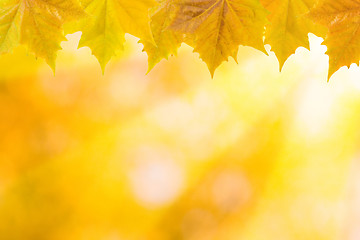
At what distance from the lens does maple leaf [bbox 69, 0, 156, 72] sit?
57cm

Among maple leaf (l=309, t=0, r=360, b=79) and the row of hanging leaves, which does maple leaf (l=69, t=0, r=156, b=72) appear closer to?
the row of hanging leaves

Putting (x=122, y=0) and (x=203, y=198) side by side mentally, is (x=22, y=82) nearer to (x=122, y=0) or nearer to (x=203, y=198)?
(x=203, y=198)

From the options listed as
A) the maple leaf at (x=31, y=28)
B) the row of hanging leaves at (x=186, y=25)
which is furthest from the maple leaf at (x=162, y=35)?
the maple leaf at (x=31, y=28)

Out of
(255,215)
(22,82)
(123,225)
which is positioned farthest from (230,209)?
(22,82)

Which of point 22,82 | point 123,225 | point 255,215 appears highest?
point 22,82

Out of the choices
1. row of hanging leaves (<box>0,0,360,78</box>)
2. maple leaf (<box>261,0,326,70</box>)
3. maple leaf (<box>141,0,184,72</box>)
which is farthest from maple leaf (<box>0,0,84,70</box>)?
maple leaf (<box>261,0,326,70</box>)

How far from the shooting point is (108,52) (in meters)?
0.60

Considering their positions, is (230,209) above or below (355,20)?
above

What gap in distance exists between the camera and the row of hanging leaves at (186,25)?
1.85 ft

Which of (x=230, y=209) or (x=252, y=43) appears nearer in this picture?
(x=252, y=43)

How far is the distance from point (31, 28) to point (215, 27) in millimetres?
279

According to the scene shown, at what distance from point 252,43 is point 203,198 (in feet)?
18.1

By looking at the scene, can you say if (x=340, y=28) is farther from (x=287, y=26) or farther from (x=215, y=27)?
(x=215, y=27)

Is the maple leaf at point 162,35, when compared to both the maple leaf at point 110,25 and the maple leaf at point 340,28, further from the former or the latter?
the maple leaf at point 340,28
